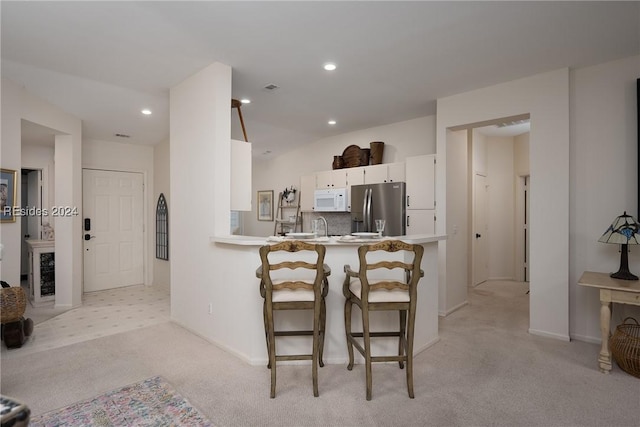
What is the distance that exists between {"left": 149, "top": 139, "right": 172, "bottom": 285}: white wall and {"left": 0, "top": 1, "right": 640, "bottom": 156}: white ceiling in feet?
4.27

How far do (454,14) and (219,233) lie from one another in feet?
8.78

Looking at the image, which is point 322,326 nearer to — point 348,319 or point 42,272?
point 348,319

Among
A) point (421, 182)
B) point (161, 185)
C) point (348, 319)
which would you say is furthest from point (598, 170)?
point (161, 185)

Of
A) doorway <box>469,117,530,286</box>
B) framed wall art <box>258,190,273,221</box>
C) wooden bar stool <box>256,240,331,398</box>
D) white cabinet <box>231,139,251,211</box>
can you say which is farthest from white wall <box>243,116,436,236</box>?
wooden bar stool <box>256,240,331,398</box>

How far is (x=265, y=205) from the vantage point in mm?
7531

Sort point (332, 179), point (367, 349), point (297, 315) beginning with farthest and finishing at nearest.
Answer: point (332, 179) < point (297, 315) < point (367, 349)

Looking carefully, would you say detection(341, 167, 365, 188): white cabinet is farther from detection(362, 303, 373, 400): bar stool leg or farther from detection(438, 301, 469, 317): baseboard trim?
detection(362, 303, 373, 400): bar stool leg

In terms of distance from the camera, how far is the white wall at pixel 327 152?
16.6 ft

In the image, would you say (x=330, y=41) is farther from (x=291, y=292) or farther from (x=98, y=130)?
(x=98, y=130)

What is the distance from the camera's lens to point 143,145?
5.95 meters

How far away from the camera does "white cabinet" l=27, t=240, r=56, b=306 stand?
4789 mm

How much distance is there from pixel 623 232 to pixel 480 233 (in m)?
3.49

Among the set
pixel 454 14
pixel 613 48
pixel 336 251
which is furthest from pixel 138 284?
pixel 613 48

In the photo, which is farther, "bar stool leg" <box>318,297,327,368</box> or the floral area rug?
"bar stool leg" <box>318,297,327,368</box>
